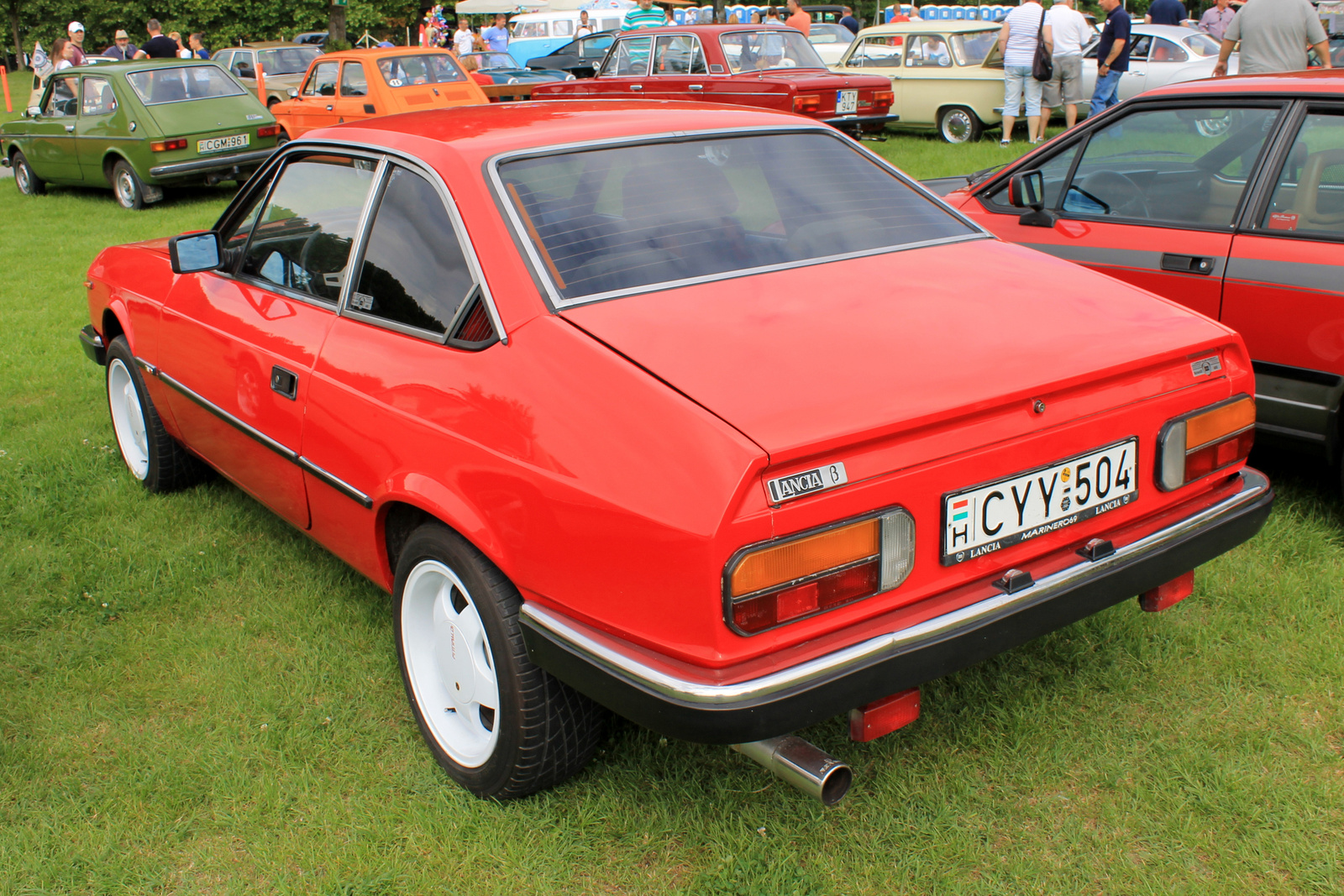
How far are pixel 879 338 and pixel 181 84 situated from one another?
39.3ft

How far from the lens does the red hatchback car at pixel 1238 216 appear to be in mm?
3547

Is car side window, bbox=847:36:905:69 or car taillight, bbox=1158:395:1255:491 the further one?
car side window, bbox=847:36:905:69

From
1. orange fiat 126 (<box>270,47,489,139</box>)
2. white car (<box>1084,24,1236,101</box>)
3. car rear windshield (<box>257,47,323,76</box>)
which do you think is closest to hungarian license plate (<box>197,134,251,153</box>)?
orange fiat 126 (<box>270,47,489,139</box>)

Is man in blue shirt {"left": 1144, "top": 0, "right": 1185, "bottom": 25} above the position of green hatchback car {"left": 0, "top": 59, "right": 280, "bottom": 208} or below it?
above

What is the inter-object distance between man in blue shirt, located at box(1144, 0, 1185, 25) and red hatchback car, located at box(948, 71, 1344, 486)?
45.8ft

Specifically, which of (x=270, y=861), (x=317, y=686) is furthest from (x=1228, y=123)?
(x=270, y=861)

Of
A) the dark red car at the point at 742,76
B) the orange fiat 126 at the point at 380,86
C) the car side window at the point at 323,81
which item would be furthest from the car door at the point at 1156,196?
the car side window at the point at 323,81

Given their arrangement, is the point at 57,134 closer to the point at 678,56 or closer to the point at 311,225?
the point at 678,56

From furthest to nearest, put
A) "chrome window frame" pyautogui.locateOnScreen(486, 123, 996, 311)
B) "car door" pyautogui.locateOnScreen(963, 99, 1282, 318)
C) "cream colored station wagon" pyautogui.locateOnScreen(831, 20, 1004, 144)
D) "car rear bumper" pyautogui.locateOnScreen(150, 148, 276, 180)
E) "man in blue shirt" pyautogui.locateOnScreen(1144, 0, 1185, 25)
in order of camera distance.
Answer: "man in blue shirt" pyautogui.locateOnScreen(1144, 0, 1185, 25), "cream colored station wagon" pyautogui.locateOnScreen(831, 20, 1004, 144), "car rear bumper" pyautogui.locateOnScreen(150, 148, 276, 180), "car door" pyautogui.locateOnScreen(963, 99, 1282, 318), "chrome window frame" pyautogui.locateOnScreen(486, 123, 996, 311)

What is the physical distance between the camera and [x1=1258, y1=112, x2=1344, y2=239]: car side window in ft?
12.0

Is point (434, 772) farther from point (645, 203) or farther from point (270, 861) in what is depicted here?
point (645, 203)

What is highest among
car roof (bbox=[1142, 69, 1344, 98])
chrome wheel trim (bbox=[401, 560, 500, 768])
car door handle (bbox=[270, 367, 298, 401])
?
car roof (bbox=[1142, 69, 1344, 98])

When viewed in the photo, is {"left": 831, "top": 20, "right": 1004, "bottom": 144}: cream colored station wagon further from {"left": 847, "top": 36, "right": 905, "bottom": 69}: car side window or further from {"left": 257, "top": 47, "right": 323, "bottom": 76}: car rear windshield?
{"left": 257, "top": 47, "right": 323, "bottom": 76}: car rear windshield

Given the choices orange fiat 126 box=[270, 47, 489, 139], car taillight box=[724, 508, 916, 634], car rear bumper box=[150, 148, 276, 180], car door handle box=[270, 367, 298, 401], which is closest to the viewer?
car taillight box=[724, 508, 916, 634]
